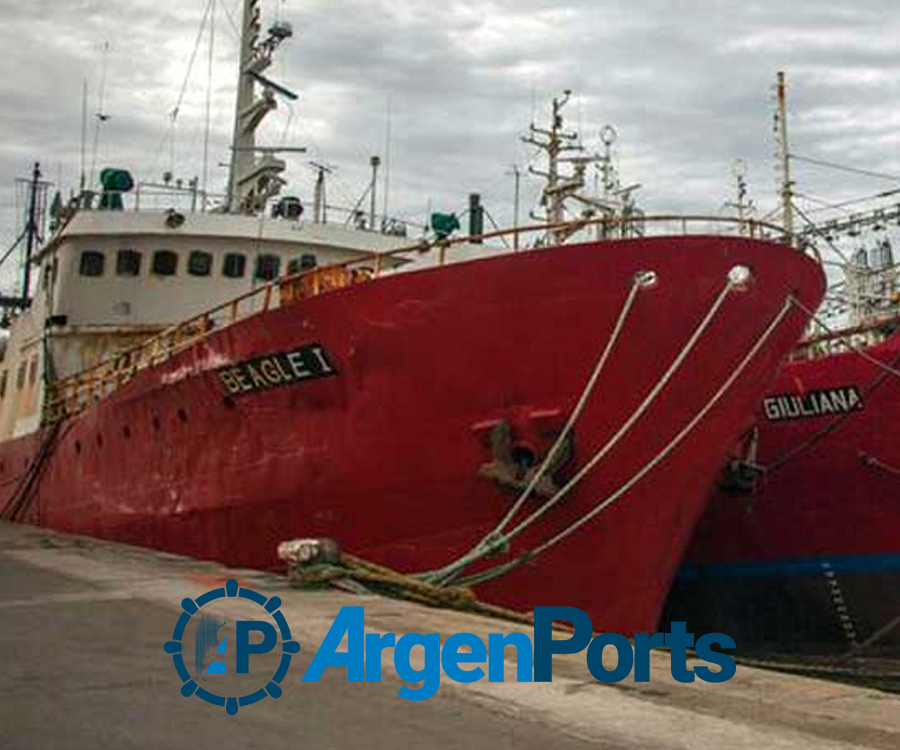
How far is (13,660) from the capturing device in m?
6.71

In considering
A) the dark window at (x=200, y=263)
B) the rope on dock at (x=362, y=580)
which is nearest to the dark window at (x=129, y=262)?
the dark window at (x=200, y=263)

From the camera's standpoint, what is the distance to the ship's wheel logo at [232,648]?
5.95m

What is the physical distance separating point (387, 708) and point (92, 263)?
12952mm

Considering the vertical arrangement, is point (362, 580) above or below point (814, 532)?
below

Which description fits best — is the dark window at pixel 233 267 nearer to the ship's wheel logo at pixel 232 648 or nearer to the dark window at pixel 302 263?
the dark window at pixel 302 263

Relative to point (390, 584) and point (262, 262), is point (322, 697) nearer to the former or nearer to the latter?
point (390, 584)

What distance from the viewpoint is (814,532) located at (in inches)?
586

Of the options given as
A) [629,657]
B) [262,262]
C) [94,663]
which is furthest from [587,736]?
[262,262]

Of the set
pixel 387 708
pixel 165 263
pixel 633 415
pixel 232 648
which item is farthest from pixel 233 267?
pixel 387 708

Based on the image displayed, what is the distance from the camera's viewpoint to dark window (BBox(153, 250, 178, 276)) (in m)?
17.0

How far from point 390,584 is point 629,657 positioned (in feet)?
9.28

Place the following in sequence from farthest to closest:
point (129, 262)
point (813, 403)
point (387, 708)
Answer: point (129, 262) → point (813, 403) → point (387, 708)

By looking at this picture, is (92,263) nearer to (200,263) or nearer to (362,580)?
(200,263)

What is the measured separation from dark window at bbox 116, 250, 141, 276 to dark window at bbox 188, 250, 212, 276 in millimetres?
791
